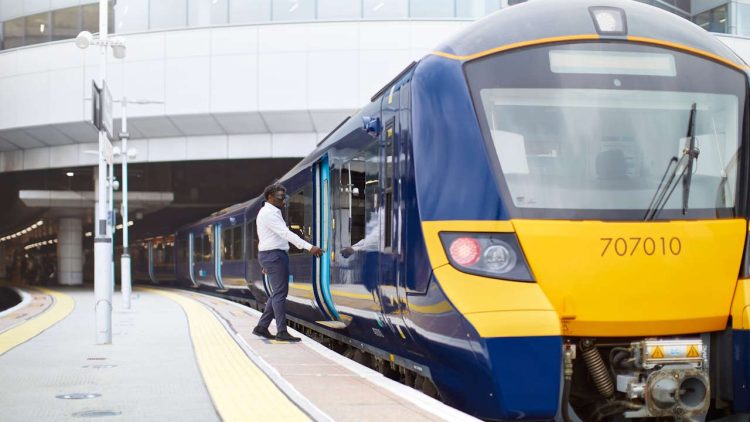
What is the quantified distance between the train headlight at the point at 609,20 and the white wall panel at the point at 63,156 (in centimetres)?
3065

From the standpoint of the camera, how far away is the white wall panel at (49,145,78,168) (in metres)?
33.9

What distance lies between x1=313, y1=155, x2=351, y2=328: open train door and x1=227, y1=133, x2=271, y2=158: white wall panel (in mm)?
20882

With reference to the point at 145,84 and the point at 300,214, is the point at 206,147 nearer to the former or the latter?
the point at 145,84

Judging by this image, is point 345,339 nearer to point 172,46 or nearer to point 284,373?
point 284,373

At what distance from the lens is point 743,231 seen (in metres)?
5.71

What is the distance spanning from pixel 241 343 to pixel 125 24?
25.5 meters

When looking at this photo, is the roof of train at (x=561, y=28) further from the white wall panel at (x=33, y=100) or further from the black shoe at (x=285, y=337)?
the white wall panel at (x=33, y=100)

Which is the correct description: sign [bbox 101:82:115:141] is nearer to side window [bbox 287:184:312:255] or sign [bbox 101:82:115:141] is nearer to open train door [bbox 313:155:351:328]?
side window [bbox 287:184:312:255]

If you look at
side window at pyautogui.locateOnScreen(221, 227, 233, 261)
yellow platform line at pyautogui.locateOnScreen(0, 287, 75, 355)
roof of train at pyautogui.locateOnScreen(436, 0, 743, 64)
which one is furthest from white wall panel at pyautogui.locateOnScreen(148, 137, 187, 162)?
roof of train at pyautogui.locateOnScreen(436, 0, 743, 64)

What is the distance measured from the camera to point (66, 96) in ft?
105

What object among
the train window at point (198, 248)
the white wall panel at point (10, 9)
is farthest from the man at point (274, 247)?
the white wall panel at point (10, 9)

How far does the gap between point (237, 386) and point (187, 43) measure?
25.7 meters

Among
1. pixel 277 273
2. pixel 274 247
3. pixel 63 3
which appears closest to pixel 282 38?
pixel 63 3

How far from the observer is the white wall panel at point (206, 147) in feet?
104
